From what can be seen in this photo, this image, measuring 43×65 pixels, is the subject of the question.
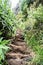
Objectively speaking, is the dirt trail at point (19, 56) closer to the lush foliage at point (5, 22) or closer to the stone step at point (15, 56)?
the stone step at point (15, 56)

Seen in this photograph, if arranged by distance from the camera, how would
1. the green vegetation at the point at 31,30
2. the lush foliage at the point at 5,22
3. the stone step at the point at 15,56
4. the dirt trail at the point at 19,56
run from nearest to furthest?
the green vegetation at the point at 31,30, the dirt trail at the point at 19,56, the stone step at the point at 15,56, the lush foliage at the point at 5,22

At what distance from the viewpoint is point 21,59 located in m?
4.49

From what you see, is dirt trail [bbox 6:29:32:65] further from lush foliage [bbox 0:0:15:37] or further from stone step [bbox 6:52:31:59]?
lush foliage [bbox 0:0:15:37]

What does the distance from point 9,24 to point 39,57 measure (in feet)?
7.49

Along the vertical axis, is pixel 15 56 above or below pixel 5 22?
below

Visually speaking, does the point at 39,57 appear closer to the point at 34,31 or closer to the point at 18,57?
the point at 18,57

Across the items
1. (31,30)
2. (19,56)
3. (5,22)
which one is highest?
(5,22)

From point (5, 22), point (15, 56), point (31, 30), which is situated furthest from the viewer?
point (5, 22)

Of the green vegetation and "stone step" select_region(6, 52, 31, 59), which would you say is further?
"stone step" select_region(6, 52, 31, 59)

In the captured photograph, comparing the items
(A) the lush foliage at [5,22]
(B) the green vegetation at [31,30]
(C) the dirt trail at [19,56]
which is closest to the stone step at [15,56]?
(C) the dirt trail at [19,56]

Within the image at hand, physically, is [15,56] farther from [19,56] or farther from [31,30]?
[31,30]

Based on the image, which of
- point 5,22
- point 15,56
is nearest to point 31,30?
point 5,22

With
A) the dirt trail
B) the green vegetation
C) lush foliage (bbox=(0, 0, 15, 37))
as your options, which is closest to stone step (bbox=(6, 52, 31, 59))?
the dirt trail

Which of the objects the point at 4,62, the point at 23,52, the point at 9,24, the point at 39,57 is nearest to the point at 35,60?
the point at 39,57
